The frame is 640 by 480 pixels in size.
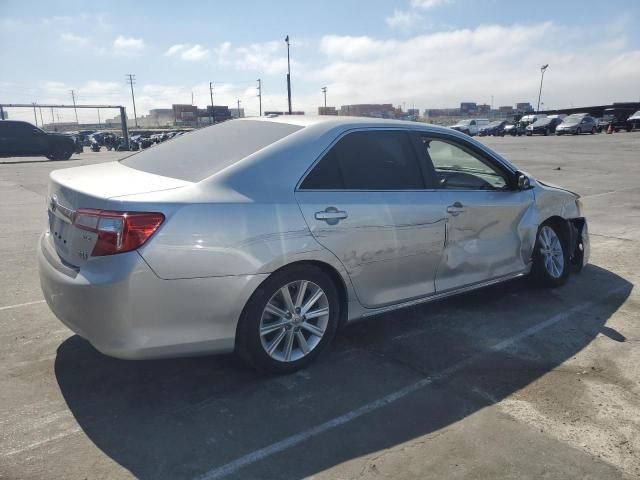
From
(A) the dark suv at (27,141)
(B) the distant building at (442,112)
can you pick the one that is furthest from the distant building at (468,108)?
(A) the dark suv at (27,141)

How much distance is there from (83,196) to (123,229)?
418mm

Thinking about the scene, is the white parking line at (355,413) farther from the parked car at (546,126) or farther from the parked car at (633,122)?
the parked car at (633,122)

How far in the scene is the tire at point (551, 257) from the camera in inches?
191

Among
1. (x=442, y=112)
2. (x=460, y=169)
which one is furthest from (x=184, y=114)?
(x=460, y=169)

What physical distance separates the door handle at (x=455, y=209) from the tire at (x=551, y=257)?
128cm

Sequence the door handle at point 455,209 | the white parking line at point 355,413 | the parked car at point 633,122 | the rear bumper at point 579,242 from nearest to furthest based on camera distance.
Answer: the white parking line at point 355,413 → the door handle at point 455,209 → the rear bumper at point 579,242 → the parked car at point 633,122

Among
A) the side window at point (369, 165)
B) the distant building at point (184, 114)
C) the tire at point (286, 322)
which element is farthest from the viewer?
the distant building at point (184, 114)

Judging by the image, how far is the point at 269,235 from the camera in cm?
300

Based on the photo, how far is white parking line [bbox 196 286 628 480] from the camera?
8.08 feet

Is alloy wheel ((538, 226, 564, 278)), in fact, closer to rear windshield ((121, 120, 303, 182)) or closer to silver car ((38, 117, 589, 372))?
silver car ((38, 117, 589, 372))

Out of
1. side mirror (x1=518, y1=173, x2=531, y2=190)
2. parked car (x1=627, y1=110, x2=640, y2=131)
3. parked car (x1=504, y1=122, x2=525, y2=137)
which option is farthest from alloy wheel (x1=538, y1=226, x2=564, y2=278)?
parked car (x1=504, y1=122, x2=525, y2=137)

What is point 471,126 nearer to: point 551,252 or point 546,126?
point 546,126

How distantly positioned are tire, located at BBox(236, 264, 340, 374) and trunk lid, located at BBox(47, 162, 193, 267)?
2.73 ft

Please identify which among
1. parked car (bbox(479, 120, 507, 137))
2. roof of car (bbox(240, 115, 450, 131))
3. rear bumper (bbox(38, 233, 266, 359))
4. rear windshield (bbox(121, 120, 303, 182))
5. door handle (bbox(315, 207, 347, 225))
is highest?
roof of car (bbox(240, 115, 450, 131))
